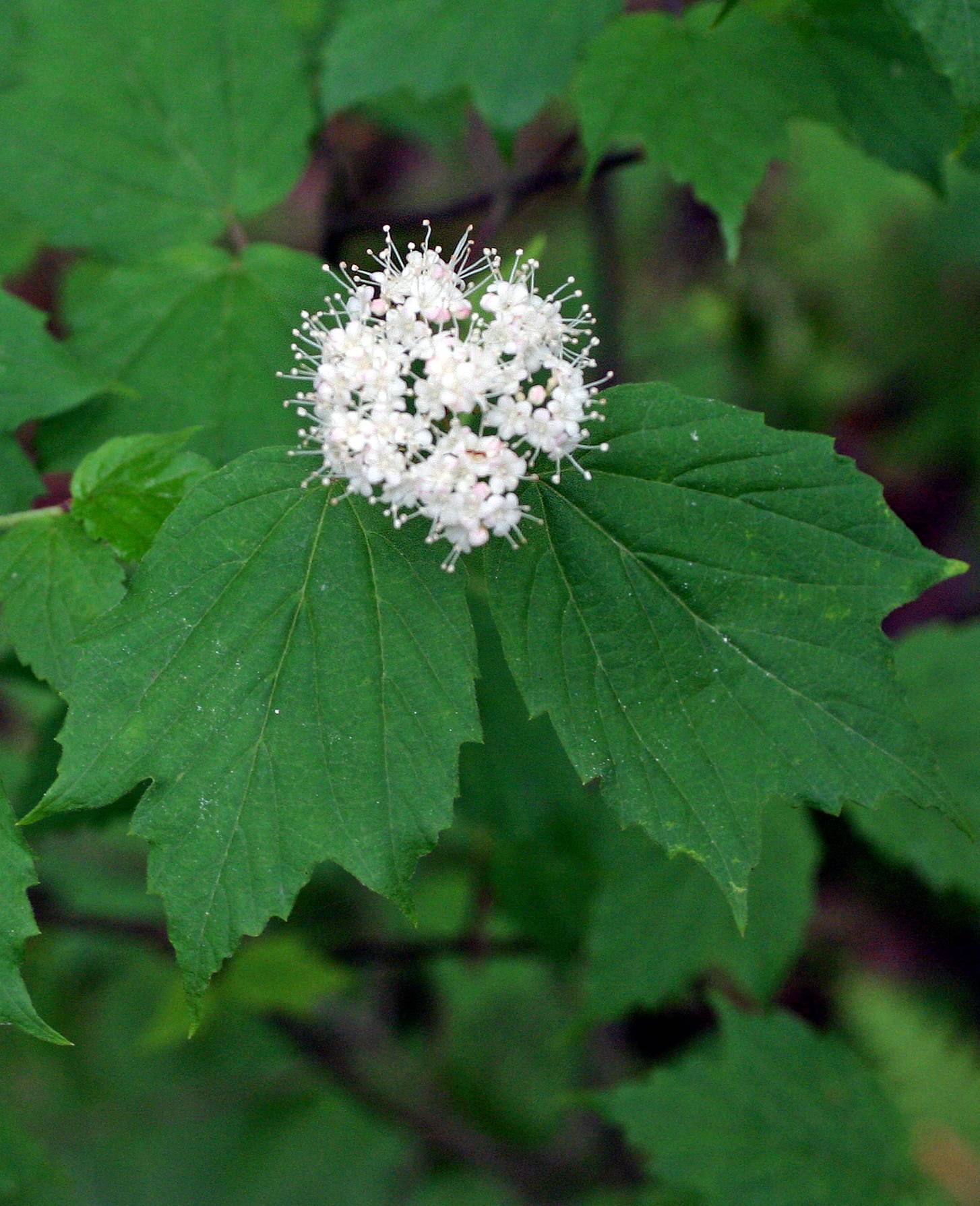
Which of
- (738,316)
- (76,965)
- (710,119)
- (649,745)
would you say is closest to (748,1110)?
(649,745)

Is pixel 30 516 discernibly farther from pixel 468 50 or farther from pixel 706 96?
pixel 706 96

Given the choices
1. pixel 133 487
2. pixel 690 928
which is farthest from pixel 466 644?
pixel 690 928

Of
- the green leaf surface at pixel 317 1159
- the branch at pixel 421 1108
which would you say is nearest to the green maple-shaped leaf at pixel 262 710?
the branch at pixel 421 1108

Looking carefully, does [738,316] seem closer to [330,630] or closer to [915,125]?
[915,125]

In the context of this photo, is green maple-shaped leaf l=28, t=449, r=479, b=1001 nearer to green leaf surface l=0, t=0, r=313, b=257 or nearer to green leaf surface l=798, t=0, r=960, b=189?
green leaf surface l=0, t=0, r=313, b=257

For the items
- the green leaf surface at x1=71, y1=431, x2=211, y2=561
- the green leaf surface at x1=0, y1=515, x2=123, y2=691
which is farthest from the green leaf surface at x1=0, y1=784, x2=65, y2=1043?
the green leaf surface at x1=71, y1=431, x2=211, y2=561

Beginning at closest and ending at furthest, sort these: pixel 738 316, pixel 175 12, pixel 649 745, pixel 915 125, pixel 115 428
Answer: pixel 649 745
pixel 115 428
pixel 915 125
pixel 175 12
pixel 738 316

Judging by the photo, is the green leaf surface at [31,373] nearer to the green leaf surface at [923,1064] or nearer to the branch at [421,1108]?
the branch at [421,1108]
